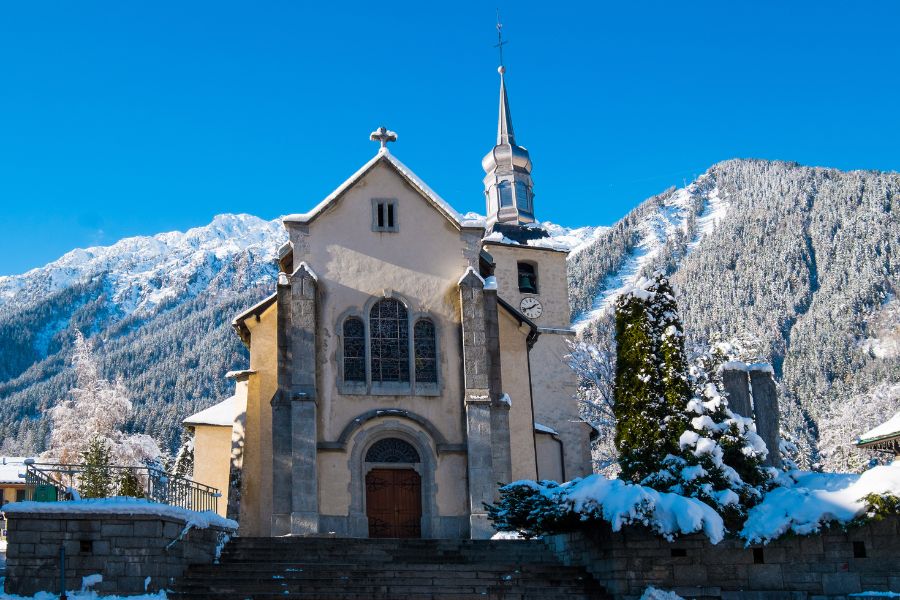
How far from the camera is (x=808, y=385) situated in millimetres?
111250

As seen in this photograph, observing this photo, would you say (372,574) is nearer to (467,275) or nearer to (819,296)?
(467,275)

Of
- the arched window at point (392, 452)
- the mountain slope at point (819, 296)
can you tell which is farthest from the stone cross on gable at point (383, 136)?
the mountain slope at point (819, 296)

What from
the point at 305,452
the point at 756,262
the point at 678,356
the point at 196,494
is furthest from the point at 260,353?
the point at 756,262

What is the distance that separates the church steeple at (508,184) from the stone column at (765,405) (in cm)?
2517

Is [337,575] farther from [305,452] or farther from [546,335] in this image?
[546,335]

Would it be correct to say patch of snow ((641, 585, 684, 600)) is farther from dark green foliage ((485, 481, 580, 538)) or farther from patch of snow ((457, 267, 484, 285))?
patch of snow ((457, 267, 484, 285))

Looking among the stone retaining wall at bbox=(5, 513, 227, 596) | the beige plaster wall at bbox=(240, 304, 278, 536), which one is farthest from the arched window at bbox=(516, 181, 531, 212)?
the stone retaining wall at bbox=(5, 513, 227, 596)

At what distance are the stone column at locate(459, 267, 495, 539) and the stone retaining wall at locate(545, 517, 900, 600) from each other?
8.05m

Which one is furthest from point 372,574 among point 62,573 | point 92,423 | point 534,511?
point 92,423

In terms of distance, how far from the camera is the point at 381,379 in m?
28.6

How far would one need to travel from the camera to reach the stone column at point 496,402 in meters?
27.7

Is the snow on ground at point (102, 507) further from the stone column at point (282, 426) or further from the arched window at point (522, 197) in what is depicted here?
the arched window at point (522, 197)

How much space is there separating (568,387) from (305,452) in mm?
16107

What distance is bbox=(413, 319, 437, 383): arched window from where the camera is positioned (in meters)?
28.8
